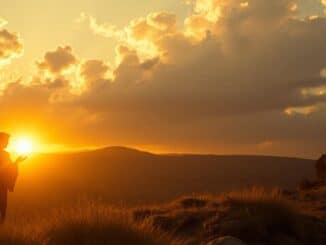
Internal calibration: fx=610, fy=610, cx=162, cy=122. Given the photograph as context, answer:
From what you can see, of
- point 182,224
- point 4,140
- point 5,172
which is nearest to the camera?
point 5,172

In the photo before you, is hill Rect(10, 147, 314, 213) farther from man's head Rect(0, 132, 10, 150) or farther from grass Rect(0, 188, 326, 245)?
man's head Rect(0, 132, 10, 150)

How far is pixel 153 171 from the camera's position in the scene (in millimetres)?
114875

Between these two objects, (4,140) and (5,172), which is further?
(4,140)

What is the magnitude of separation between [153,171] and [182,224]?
323 feet

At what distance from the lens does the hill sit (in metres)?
84.2

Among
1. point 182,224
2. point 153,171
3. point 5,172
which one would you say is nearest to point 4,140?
point 5,172

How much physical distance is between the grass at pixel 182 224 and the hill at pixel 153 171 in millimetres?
54954

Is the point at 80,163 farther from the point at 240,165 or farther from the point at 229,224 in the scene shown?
the point at 229,224

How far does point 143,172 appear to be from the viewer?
372 feet

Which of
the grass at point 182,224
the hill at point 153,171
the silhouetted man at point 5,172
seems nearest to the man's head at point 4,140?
the silhouetted man at point 5,172

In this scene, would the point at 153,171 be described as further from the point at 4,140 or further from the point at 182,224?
the point at 4,140

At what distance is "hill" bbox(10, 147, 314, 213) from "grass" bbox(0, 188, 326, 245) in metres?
55.0

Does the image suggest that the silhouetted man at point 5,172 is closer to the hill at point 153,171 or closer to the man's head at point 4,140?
the man's head at point 4,140

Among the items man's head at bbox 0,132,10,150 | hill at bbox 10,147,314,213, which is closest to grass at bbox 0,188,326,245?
man's head at bbox 0,132,10,150
